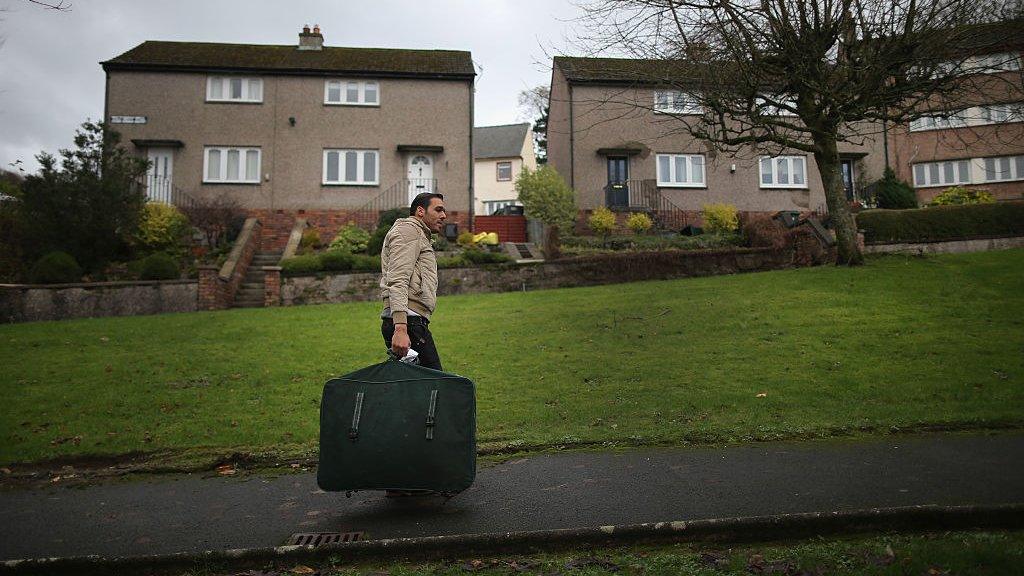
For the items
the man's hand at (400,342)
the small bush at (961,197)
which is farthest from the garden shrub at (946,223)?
the man's hand at (400,342)

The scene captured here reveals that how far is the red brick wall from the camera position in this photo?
2698cm

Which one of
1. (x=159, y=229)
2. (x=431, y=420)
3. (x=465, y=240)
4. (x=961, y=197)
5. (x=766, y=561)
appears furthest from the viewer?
(x=961, y=197)

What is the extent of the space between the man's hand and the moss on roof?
23.8 meters

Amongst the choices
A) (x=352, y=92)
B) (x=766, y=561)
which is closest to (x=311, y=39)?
(x=352, y=92)

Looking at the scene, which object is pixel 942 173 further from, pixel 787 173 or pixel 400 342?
pixel 400 342

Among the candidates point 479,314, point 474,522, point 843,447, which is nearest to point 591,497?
point 474,522

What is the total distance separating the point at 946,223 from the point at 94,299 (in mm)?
23009

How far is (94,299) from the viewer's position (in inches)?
652

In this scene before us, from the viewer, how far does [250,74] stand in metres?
26.9

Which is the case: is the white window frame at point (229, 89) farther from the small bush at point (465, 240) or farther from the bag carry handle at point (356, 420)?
the bag carry handle at point (356, 420)

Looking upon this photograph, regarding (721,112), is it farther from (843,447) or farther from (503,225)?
(503,225)

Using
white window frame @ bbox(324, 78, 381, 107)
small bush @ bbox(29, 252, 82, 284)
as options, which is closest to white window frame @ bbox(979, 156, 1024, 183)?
white window frame @ bbox(324, 78, 381, 107)

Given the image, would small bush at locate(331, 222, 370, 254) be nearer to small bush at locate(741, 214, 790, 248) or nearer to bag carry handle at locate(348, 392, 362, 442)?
small bush at locate(741, 214, 790, 248)

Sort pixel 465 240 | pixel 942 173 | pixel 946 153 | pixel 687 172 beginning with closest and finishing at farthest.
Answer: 1. pixel 465 240
2. pixel 687 172
3. pixel 946 153
4. pixel 942 173
